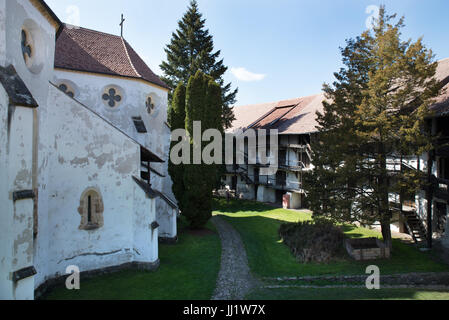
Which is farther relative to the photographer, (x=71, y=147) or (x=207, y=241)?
(x=207, y=241)

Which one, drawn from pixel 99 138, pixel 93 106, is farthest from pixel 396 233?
pixel 93 106

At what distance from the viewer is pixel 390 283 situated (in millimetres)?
11711

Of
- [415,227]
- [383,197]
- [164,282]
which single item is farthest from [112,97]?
[415,227]

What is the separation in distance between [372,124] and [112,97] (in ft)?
43.1

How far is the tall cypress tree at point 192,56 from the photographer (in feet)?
99.7

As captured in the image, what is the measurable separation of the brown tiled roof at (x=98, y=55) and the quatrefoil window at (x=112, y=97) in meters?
0.96

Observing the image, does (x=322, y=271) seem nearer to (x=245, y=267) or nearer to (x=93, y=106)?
(x=245, y=267)

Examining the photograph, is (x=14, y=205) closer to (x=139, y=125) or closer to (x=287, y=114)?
(x=139, y=125)

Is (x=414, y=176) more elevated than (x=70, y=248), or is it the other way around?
(x=414, y=176)

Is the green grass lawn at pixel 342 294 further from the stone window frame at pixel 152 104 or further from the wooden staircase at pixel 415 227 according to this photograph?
the stone window frame at pixel 152 104

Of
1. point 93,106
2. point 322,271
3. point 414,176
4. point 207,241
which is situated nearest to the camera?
point 322,271

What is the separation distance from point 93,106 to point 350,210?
13.9 m

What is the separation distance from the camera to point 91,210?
37.3ft

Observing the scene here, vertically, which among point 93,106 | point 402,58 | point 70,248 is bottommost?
point 70,248
